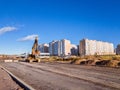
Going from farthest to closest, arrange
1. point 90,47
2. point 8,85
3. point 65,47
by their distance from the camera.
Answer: point 65,47 < point 90,47 < point 8,85

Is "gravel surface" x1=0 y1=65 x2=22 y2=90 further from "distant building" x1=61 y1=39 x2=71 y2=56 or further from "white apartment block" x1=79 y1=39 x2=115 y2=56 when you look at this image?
"distant building" x1=61 y1=39 x2=71 y2=56

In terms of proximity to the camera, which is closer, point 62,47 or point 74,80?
point 74,80

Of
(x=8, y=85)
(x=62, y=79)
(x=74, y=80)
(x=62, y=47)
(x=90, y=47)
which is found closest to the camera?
(x=8, y=85)

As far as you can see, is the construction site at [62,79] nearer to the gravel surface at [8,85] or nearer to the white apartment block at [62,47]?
the gravel surface at [8,85]

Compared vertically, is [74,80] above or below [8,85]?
above

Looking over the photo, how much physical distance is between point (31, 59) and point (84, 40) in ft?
351

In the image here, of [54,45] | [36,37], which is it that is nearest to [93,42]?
[54,45]

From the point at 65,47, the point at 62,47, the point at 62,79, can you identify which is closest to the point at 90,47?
the point at 65,47

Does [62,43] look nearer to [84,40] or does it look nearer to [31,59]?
[84,40]

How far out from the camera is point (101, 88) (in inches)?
415

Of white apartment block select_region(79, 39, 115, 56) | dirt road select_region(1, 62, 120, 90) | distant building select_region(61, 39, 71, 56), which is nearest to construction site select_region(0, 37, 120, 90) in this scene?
dirt road select_region(1, 62, 120, 90)

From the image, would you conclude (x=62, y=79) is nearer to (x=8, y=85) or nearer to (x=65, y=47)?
(x=8, y=85)

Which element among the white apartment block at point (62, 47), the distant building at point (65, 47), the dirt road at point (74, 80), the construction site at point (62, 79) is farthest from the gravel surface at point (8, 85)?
the distant building at point (65, 47)

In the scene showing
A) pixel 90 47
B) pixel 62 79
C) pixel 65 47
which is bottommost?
pixel 62 79
